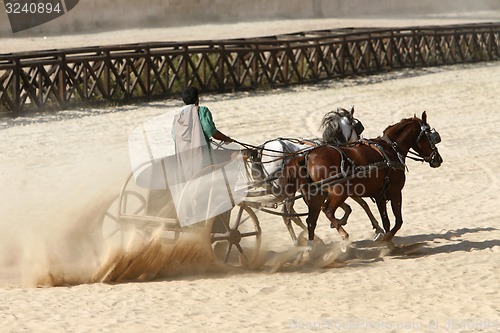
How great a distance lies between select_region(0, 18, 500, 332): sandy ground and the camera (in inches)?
338

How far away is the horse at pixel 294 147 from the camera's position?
35.7 ft

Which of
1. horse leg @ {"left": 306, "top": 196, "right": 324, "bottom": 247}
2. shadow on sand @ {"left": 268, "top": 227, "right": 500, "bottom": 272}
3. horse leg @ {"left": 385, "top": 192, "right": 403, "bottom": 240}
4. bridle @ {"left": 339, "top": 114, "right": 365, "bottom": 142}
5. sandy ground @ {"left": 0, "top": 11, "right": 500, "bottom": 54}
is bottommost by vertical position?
shadow on sand @ {"left": 268, "top": 227, "right": 500, "bottom": 272}

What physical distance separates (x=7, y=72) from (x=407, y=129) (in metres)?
12.9

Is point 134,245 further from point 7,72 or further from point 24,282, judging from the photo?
point 7,72

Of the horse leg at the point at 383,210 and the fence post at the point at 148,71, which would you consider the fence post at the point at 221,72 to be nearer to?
the fence post at the point at 148,71

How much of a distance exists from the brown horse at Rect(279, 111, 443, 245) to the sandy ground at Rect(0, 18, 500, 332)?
60 centimetres

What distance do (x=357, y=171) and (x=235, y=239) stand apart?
1.74 meters

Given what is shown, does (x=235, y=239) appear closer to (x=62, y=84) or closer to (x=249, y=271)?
(x=249, y=271)

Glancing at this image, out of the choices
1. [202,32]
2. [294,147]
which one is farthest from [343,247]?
[202,32]

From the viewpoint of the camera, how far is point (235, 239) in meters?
10.4

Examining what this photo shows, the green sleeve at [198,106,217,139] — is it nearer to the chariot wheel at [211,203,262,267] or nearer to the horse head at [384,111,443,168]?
the chariot wheel at [211,203,262,267]

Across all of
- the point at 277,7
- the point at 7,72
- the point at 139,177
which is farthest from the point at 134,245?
the point at 277,7

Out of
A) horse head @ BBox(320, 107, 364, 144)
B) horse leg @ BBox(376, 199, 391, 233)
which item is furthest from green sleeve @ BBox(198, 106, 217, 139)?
horse leg @ BBox(376, 199, 391, 233)

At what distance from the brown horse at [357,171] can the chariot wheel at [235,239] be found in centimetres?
65
